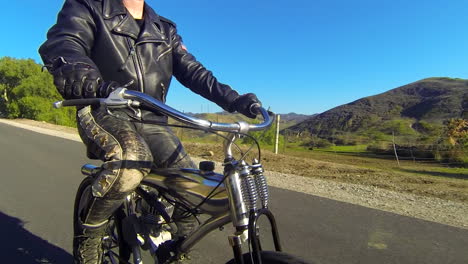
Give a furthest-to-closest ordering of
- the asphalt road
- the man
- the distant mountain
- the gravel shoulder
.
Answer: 1. the distant mountain
2. the gravel shoulder
3. the asphalt road
4. the man

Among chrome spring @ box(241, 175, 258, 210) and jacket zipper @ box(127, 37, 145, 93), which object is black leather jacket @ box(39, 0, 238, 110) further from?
chrome spring @ box(241, 175, 258, 210)

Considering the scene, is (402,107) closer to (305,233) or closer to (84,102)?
(305,233)

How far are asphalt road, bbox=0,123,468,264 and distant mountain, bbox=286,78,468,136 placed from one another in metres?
73.1

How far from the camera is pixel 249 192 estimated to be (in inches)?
57.1

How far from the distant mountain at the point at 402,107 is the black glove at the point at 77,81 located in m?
76.4

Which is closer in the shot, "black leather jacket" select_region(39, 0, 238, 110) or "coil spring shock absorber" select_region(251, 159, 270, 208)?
"coil spring shock absorber" select_region(251, 159, 270, 208)

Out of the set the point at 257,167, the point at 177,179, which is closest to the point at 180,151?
the point at 177,179

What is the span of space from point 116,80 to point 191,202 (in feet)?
2.92

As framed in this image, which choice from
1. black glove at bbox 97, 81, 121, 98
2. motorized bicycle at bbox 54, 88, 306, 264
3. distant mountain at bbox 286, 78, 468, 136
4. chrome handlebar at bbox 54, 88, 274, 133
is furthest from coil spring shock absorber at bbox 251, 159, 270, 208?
distant mountain at bbox 286, 78, 468, 136

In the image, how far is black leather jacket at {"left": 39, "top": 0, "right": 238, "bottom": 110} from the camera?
6.06 ft

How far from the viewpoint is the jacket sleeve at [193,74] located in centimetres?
233

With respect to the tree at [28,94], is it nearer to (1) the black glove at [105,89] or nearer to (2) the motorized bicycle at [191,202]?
(2) the motorized bicycle at [191,202]

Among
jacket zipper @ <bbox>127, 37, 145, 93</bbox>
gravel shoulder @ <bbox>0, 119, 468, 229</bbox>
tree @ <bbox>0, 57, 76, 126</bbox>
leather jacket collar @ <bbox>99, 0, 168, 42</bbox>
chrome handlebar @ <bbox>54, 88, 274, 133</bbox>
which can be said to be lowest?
gravel shoulder @ <bbox>0, 119, 468, 229</bbox>

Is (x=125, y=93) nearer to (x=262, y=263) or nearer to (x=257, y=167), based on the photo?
(x=257, y=167)
